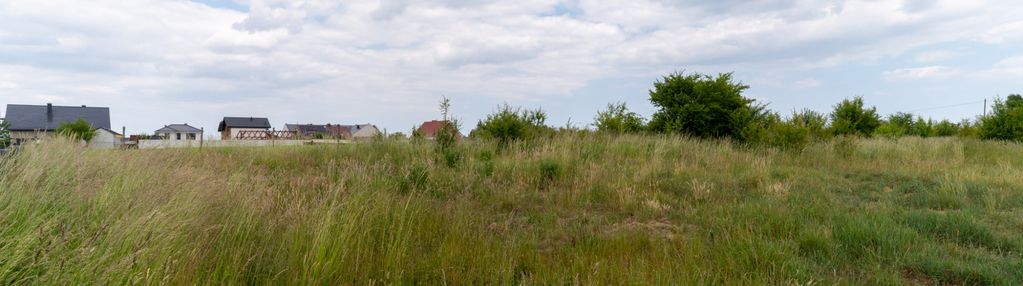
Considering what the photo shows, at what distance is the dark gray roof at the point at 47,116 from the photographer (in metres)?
41.1

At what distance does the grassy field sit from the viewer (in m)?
2.64

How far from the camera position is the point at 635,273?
3043 millimetres

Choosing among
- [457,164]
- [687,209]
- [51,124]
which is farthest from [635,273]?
[51,124]

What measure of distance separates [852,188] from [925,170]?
9.74ft

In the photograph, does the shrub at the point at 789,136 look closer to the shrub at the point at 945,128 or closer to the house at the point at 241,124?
the shrub at the point at 945,128

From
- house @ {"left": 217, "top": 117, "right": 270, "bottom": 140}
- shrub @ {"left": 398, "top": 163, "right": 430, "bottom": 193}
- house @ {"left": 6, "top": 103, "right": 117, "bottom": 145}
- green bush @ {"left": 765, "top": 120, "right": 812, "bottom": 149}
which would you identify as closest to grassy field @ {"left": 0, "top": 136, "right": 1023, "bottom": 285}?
shrub @ {"left": 398, "top": 163, "right": 430, "bottom": 193}

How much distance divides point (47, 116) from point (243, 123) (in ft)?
94.1

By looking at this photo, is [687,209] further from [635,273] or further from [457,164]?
[457,164]

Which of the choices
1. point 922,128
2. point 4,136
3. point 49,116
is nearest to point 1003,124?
point 922,128

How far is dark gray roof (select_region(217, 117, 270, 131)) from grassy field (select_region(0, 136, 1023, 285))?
71.9 metres

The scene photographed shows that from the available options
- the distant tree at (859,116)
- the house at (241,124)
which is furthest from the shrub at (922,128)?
the house at (241,124)

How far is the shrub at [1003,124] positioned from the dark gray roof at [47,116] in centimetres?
5731

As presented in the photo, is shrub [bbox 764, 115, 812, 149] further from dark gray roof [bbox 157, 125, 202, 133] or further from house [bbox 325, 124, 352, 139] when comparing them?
dark gray roof [bbox 157, 125, 202, 133]

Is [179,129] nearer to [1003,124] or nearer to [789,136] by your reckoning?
[789,136]
